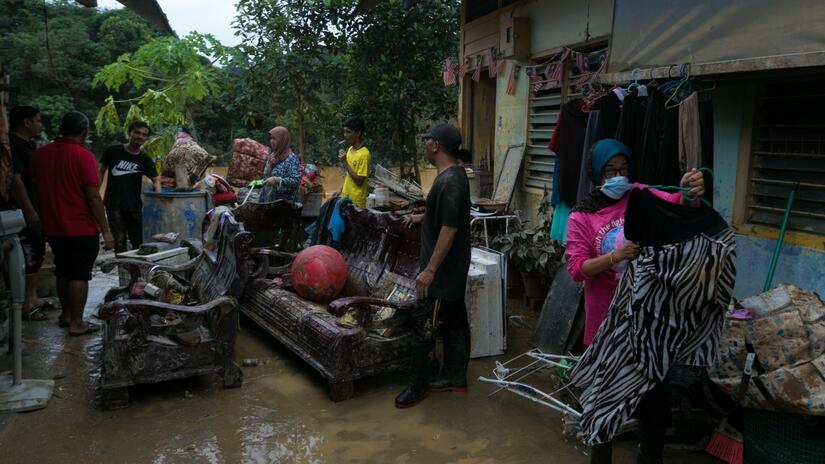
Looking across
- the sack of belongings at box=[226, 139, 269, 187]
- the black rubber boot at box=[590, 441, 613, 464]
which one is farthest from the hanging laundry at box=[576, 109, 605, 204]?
the sack of belongings at box=[226, 139, 269, 187]

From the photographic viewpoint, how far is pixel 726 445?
3322 mm

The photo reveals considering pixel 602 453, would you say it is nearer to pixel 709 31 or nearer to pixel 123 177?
pixel 709 31

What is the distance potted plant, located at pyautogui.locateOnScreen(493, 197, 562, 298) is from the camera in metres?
5.93

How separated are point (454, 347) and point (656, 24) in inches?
103

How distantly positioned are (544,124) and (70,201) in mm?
5313

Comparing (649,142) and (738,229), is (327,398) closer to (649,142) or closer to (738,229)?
(649,142)

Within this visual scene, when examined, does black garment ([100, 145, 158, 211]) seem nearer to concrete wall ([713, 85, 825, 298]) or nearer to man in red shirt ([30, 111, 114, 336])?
man in red shirt ([30, 111, 114, 336])

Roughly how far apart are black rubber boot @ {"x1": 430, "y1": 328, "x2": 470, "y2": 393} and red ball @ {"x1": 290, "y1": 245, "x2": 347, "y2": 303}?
1.30 meters

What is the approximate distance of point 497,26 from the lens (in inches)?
328

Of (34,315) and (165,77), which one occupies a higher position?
(165,77)

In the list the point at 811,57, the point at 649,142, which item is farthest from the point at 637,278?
the point at 649,142

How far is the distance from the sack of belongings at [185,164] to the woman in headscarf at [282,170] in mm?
1633

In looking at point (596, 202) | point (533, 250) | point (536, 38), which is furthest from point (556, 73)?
point (596, 202)

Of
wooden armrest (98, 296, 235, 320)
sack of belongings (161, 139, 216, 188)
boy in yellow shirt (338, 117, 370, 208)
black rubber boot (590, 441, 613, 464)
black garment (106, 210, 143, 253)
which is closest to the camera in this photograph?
black rubber boot (590, 441, 613, 464)
